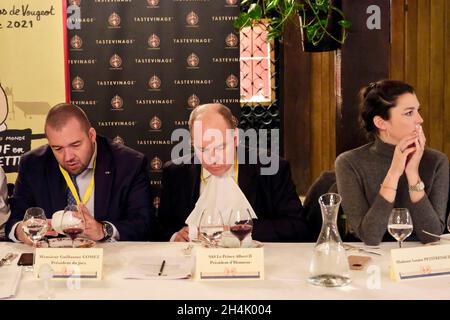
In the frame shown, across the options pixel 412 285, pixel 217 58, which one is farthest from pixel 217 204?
pixel 217 58

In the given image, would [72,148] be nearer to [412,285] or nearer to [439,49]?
[412,285]

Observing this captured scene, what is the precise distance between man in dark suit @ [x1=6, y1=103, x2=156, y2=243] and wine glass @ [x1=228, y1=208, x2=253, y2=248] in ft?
2.47

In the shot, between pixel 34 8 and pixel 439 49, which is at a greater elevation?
pixel 34 8

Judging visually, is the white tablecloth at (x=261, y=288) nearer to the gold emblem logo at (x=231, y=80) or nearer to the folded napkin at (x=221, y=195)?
the folded napkin at (x=221, y=195)

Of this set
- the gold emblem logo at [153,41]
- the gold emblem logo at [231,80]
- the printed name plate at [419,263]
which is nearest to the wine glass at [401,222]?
the printed name plate at [419,263]

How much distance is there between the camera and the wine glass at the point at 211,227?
2107 millimetres

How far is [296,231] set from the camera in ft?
9.05

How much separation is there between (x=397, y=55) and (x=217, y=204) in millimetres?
2589

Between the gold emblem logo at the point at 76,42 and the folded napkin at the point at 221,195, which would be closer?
the folded napkin at the point at 221,195

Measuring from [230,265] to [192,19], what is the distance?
282 centimetres

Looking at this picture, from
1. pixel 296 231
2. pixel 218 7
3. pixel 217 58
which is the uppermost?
pixel 218 7

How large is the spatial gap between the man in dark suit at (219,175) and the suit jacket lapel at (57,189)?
1.41ft

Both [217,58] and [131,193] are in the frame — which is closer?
[131,193]
